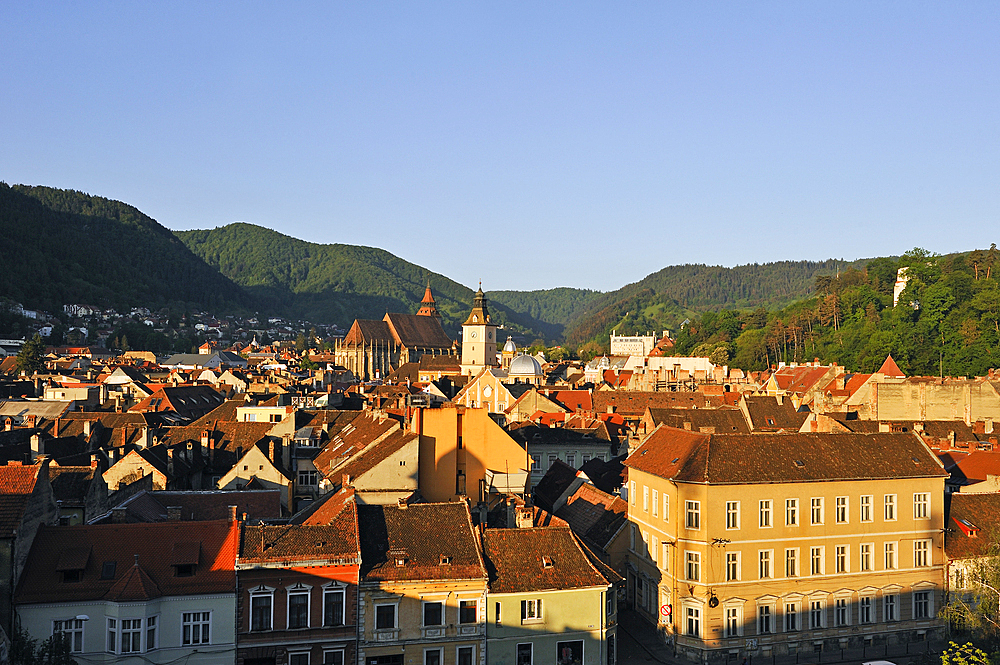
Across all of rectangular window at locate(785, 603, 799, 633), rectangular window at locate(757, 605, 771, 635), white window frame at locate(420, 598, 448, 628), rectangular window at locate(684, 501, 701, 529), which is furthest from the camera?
rectangular window at locate(785, 603, 799, 633)

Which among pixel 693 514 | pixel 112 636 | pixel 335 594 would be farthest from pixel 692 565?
pixel 112 636

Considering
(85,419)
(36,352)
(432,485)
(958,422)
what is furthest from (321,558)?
(36,352)

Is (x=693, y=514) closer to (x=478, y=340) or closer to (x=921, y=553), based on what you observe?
(x=921, y=553)

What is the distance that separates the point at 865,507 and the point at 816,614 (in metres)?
4.76

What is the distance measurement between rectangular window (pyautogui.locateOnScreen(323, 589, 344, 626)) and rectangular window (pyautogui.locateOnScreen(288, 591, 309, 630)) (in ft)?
1.86

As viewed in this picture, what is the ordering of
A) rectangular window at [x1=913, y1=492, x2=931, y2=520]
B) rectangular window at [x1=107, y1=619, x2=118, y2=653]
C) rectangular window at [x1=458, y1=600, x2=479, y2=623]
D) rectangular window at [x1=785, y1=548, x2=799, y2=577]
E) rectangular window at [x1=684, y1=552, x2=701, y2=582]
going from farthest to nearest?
rectangular window at [x1=913, y1=492, x2=931, y2=520]
rectangular window at [x1=785, y1=548, x2=799, y2=577]
rectangular window at [x1=684, y1=552, x2=701, y2=582]
rectangular window at [x1=458, y1=600, x2=479, y2=623]
rectangular window at [x1=107, y1=619, x2=118, y2=653]

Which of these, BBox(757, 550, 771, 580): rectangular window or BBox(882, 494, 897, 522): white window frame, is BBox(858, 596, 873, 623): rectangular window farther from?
BBox(757, 550, 771, 580): rectangular window

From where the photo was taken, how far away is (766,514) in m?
36.1

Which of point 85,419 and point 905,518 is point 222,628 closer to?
point 905,518

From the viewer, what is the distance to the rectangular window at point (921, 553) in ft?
124

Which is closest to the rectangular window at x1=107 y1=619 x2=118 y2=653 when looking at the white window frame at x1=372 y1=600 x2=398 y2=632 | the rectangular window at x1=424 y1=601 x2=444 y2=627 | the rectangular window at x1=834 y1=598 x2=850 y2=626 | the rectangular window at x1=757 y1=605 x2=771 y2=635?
the white window frame at x1=372 y1=600 x2=398 y2=632

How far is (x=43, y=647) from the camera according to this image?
82.0ft

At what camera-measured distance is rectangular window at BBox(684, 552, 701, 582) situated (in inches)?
1396

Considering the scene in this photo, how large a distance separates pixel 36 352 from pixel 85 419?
108m
